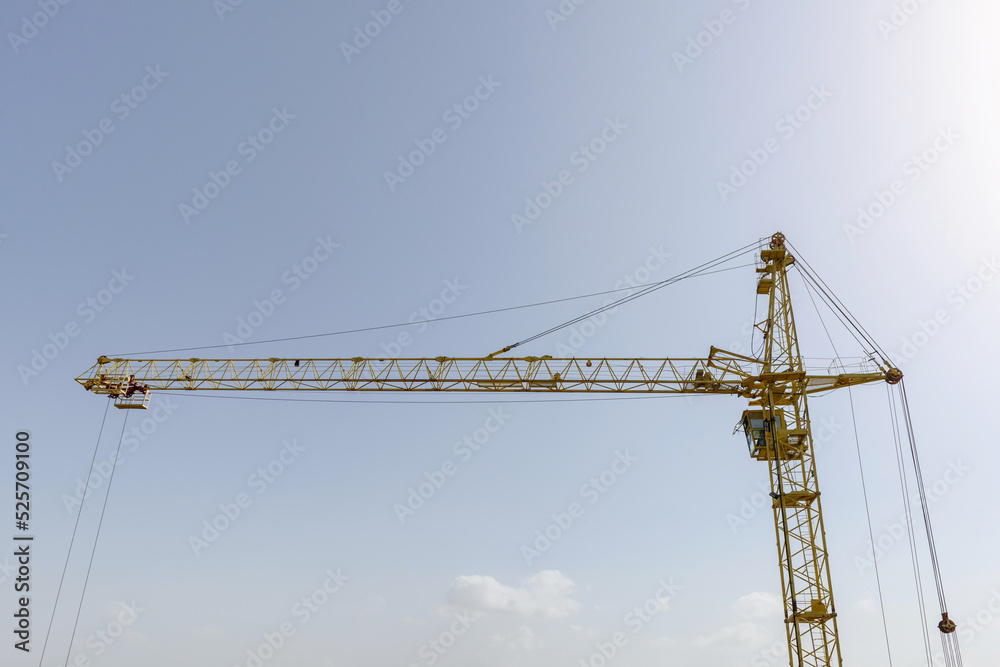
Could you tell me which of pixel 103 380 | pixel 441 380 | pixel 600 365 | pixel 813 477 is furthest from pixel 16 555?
pixel 813 477

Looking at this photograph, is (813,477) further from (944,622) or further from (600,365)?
(600,365)

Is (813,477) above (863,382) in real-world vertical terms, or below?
below

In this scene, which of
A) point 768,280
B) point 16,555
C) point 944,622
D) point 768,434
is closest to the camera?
point 16,555

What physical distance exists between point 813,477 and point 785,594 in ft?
21.9

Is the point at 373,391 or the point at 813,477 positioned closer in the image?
the point at 813,477

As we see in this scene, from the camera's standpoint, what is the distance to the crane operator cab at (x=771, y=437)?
137 feet

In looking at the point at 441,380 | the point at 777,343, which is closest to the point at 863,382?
the point at 777,343

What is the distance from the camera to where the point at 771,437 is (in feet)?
138

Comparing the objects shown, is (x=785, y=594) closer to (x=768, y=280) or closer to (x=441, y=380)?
(x=768, y=280)

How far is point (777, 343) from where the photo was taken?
44.0 metres

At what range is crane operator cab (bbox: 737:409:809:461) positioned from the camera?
4172cm

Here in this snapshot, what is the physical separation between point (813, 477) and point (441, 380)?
22.5 m

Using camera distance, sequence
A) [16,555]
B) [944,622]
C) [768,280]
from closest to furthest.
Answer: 1. [16,555]
2. [944,622]
3. [768,280]

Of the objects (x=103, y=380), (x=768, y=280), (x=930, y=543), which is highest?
(x=768, y=280)
